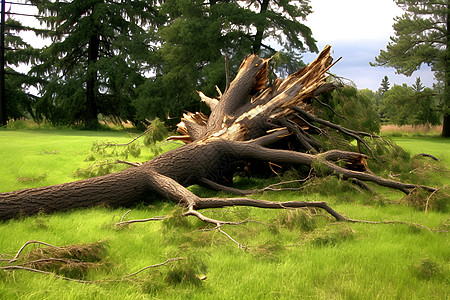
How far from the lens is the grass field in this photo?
238 cm

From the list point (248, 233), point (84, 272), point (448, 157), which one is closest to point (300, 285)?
point (248, 233)

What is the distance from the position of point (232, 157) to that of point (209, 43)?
48.4 ft

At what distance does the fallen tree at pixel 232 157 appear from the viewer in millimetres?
4301

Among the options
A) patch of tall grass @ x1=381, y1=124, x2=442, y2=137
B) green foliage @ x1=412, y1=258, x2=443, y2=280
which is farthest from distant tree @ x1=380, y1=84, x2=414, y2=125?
green foliage @ x1=412, y1=258, x2=443, y2=280

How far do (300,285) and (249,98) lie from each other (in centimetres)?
646

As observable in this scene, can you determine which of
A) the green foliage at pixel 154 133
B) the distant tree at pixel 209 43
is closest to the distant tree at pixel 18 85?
the distant tree at pixel 209 43

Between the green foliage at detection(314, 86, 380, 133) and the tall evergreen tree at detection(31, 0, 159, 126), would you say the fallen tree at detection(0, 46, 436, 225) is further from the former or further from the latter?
the tall evergreen tree at detection(31, 0, 159, 126)

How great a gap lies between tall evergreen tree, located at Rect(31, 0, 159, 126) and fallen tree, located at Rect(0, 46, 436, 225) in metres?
16.2

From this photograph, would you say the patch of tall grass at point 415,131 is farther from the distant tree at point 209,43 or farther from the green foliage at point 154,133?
the green foliage at point 154,133

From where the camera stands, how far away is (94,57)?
994 inches

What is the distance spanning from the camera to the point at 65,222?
393cm

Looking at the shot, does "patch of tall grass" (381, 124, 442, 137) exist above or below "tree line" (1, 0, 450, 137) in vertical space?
below

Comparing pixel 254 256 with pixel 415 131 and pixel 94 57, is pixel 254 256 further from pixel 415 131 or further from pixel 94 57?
pixel 415 131

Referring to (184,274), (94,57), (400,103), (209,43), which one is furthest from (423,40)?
(184,274)
